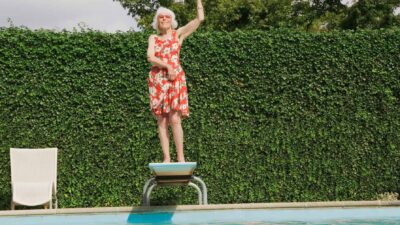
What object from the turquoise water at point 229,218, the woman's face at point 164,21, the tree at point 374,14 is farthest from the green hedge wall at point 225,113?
the tree at point 374,14

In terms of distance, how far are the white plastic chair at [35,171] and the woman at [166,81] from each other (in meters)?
2.07

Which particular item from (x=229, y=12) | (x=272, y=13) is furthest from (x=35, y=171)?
(x=272, y=13)

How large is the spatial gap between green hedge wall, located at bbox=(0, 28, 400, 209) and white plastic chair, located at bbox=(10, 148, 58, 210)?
239 mm

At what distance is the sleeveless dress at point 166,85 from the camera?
6938 millimetres

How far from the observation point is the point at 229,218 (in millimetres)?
6453

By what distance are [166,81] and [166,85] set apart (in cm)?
4

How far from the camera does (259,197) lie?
9070mm

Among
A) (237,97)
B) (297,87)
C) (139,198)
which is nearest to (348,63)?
(297,87)

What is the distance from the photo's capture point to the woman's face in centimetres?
706

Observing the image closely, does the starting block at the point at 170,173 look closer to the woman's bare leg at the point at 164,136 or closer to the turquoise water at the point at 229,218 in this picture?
the woman's bare leg at the point at 164,136

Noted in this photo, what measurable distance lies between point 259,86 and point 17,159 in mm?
3192

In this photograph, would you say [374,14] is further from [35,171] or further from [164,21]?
[164,21]

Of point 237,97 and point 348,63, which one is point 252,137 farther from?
point 348,63

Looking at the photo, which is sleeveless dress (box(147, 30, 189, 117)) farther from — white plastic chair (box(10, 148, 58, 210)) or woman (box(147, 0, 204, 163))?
white plastic chair (box(10, 148, 58, 210))
